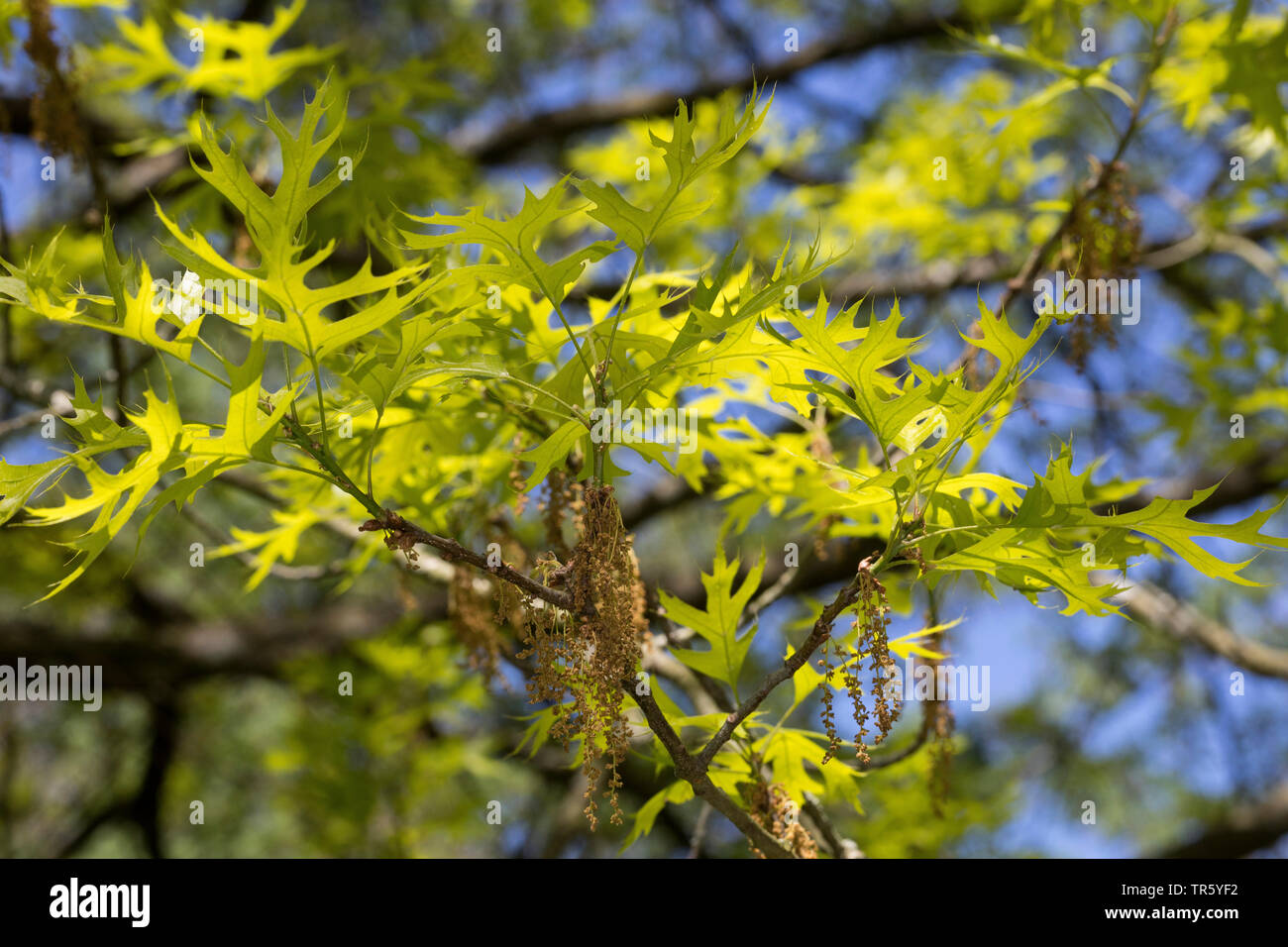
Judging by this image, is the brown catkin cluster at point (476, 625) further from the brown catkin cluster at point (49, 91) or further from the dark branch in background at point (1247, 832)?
the dark branch in background at point (1247, 832)

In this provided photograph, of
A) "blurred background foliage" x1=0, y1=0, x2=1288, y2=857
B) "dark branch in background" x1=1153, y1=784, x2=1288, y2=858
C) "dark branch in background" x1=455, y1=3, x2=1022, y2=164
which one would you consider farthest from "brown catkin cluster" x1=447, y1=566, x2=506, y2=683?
"dark branch in background" x1=455, y1=3, x2=1022, y2=164

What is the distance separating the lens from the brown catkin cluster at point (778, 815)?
62.3 inches

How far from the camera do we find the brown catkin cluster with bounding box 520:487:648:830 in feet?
4.06

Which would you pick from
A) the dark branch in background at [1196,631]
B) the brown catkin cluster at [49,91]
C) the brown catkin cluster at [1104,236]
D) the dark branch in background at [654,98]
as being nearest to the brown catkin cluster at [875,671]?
the brown catkin cluster at [1104,236]

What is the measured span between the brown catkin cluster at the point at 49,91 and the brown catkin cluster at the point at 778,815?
2196mm

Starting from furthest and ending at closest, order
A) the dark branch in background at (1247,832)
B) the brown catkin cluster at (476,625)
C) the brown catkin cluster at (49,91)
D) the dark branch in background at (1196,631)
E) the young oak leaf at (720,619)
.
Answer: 1. the dark branch in background at (1247,832)
2. the dark branch in background at (1196,631)
3. the brown catkin cluster at (49,91)
4. the brown catkin cluster at (476,625)
5. the young oak leaf at (720,619)

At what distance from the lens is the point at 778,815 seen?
5.36 feet

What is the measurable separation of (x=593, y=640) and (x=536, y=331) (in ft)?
1.89

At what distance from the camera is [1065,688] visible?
6.89 m

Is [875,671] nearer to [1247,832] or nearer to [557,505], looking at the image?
[557,505]

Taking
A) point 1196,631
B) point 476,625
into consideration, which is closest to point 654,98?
point 1196,631

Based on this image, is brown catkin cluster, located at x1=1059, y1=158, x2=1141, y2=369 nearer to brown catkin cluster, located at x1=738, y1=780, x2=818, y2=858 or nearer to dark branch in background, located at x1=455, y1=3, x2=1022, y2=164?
brown catkin cluster, located at x1=738, y1=780, x2=818, y2=858
